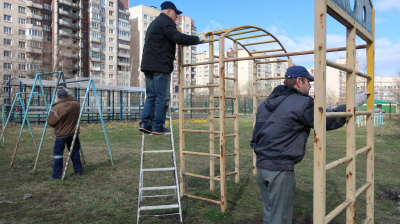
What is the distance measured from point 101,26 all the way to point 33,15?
1425 centimetres

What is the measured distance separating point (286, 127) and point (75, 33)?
63495 mm

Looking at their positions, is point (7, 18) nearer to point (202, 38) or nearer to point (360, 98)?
point (202, 38)

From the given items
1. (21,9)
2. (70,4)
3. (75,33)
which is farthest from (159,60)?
(75,33)

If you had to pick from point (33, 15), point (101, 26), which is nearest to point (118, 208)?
point (33, 15)

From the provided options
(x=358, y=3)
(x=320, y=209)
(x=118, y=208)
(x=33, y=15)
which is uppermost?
(x=33, y=15)

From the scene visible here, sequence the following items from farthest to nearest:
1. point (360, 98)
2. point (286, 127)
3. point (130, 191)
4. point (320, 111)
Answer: point (130, 191) < point (360, 98) < point (286, 127) < point (320, 111)

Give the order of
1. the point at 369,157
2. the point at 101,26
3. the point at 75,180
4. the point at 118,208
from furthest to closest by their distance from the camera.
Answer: the point at 101,26
the point at 75,180
the point at 118,208
the point at 369,157

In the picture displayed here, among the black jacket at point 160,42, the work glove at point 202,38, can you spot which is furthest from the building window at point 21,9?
the work glove at point 202,38

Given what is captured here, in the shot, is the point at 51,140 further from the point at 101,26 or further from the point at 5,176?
the point at 101,26

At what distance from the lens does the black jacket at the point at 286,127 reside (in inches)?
95.7

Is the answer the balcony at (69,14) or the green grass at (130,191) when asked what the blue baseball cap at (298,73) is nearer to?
the green grass at (130,191)

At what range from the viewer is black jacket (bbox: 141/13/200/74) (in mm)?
3967

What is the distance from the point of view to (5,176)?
654 centimetres

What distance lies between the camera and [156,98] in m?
4.14
